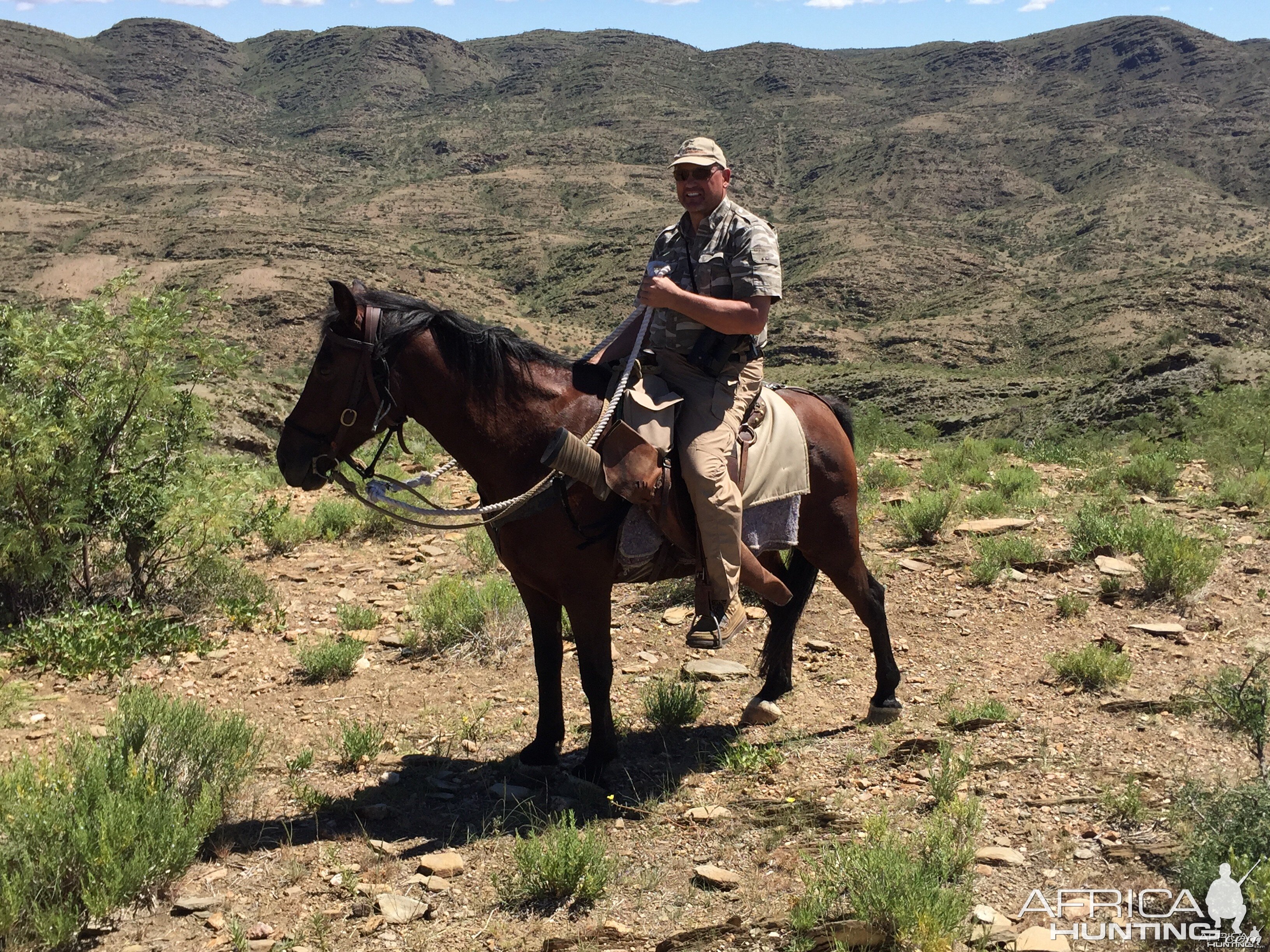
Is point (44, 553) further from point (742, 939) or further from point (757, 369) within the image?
point (742, 939)

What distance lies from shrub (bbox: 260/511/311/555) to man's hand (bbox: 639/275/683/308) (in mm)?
5225

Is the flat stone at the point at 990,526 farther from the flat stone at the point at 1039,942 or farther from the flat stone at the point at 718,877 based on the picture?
the flat stone at the point at 1039,942

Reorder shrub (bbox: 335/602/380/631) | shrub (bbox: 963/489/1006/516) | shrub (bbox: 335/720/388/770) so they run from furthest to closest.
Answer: shrub (bbox: 963/489/1006/516) < shrub (bbox: 335/602/380/631) < shrub (bbox: 335/720/388/770)

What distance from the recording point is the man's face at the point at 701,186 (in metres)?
4.40

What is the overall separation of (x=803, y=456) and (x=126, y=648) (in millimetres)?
4562

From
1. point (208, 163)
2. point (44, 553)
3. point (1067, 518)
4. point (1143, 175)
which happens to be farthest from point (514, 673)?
point (208, 163)

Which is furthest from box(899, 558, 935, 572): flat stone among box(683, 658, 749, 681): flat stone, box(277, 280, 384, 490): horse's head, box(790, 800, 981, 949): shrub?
box(277, 280, 384, 490): horse's head

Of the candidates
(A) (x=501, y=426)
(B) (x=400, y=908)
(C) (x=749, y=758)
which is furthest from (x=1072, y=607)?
(B) (x=400, y=908)

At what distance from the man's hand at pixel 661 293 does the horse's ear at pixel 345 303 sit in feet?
4.22

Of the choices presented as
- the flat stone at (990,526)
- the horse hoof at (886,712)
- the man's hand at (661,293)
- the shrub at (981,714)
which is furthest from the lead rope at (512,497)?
the flat stone at (990,526)

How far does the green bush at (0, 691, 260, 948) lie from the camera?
3.43m

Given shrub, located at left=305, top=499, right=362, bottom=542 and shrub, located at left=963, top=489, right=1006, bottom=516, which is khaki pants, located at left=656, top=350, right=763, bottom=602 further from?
shrub, located at left=305, top=499, right=362, bottom=542

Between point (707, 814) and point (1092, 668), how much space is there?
7.98ft

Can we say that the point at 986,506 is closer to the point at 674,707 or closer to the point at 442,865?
the point at 674,707
